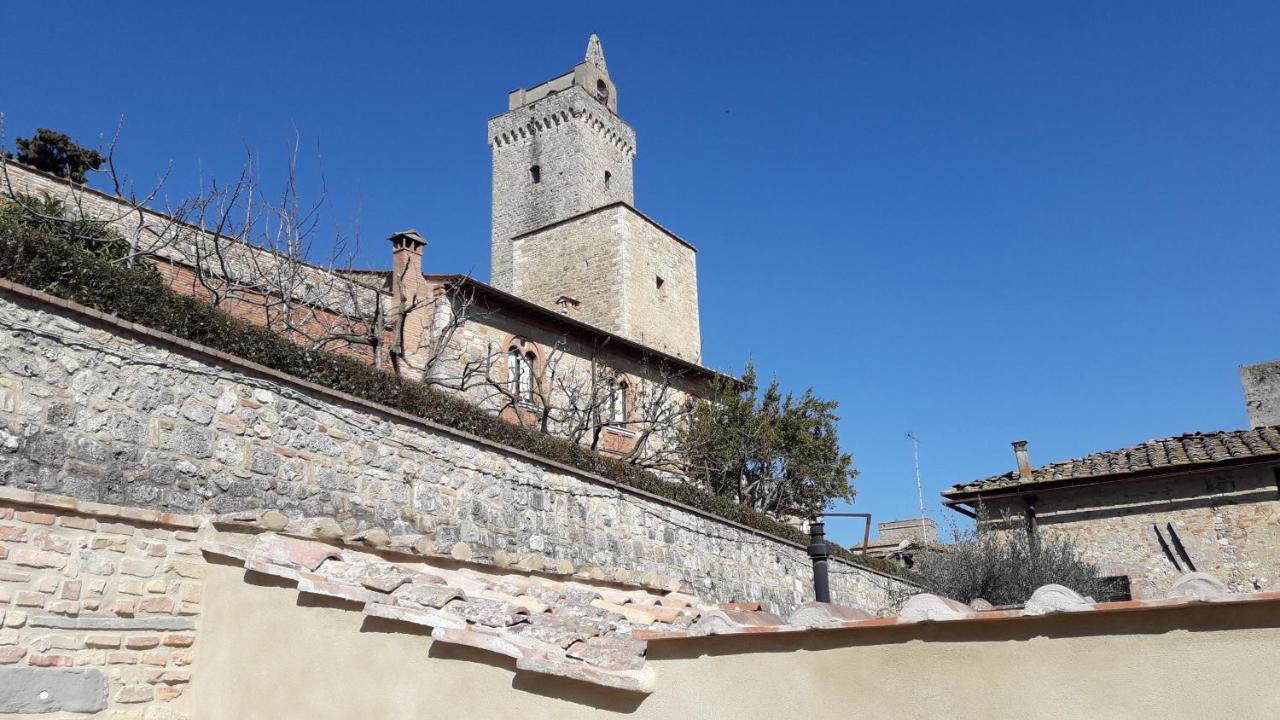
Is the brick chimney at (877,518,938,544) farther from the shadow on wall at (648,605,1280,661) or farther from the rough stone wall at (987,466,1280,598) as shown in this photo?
Answer: the shadow on wall at (648,605,1280,661)

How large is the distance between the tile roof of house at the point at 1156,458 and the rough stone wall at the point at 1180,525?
0.34m

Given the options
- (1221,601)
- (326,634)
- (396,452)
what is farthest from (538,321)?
(1221,601)

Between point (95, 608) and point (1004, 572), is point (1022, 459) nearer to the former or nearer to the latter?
point (1004, 572)

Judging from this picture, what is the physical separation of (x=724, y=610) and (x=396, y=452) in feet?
19.8

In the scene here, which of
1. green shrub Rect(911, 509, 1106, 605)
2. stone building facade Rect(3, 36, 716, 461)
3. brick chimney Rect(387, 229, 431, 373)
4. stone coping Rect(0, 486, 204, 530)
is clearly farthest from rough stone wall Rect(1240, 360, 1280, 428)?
stone coping Rect(0, 486, 204, 530)

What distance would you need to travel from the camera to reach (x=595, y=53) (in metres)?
55.1

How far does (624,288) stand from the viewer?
105 ft

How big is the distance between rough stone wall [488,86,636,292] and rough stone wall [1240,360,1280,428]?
1248 inches

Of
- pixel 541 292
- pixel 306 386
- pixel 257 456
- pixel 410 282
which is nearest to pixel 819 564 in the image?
pixel 306 386

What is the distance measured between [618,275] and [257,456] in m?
24.3

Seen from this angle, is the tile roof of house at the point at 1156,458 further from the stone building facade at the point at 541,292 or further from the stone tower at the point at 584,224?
the stone tower at the point at 584,224

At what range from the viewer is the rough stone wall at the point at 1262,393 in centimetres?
2236

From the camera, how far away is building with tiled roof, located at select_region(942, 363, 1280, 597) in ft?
59.6

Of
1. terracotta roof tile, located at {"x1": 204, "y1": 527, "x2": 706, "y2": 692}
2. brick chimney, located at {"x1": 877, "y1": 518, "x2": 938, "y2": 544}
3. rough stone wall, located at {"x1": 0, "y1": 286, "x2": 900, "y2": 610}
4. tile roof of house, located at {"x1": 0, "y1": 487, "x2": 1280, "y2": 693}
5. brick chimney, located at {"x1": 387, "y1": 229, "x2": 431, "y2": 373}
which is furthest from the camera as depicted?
brick chimney, located at {"x1": 877, "y1": 518, "x2": 938, "y2": 544}
